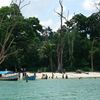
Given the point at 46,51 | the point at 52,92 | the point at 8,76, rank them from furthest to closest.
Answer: the point at 46,51 < the point at 8,76 < the point at 52,92

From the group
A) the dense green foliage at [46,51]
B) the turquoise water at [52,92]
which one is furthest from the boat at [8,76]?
the turquoise water at [52,92]

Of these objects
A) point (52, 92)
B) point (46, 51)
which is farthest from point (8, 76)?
point (52, 92)

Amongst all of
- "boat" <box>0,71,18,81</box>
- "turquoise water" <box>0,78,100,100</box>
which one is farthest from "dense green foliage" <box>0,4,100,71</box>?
"turquoise water" <box>0,78,100,100</box>

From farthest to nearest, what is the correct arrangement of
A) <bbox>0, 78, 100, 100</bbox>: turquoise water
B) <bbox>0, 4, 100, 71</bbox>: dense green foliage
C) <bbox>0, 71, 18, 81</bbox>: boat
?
<bbox>0, 4, 100, 71</bbox>: dense green foliage < <bbox>0, 71, 18, 81</bbox>: boat < <bbox>0, 78, 100, 100</bbox>: turquoise water

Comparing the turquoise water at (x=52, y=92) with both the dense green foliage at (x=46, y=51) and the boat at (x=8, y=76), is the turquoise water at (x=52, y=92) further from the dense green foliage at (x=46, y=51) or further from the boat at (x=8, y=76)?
the dense green foliage at (x=46, y=51)

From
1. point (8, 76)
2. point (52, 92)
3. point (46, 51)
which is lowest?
point (52, 92)

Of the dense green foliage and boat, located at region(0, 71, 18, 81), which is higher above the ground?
the dense green foliage

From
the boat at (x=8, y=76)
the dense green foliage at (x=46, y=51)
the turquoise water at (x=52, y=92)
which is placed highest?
the dense green foliage at (x=46, y=51)

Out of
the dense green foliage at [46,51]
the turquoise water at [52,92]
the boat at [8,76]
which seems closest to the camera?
the turquoise water at [52,92]

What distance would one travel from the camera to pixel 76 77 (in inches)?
2862

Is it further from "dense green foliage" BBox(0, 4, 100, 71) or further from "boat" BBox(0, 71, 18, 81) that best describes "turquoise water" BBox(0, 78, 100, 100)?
"dense green foliage" BBox(0, 4, 100, 71)

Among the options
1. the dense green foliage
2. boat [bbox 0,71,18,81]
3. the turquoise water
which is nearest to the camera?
the turquoise water

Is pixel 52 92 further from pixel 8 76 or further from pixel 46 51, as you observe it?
pixel 46 51

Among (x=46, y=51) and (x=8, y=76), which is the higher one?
(x=46, y=51)
